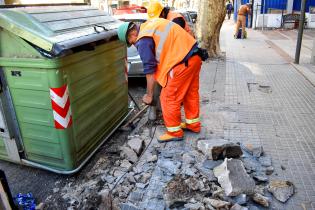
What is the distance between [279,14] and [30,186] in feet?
60.8

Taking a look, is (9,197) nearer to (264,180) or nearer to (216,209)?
(216,209)

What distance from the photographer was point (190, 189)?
267cm

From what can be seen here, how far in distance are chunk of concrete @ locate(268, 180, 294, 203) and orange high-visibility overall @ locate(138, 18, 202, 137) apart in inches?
53.0

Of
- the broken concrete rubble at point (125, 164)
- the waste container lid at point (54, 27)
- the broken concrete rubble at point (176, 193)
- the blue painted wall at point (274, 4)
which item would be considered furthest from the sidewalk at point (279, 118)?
the blue painted wall at point (274, 4)

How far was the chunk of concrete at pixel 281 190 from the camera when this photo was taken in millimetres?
2618

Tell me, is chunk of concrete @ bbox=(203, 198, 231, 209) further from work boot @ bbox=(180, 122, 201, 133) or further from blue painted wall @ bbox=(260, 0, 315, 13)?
blue painted wall @ bbox=(260, 0, 315, 13)

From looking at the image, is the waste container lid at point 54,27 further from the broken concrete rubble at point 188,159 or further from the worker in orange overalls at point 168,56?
the broken concrete rubble at point 188,159

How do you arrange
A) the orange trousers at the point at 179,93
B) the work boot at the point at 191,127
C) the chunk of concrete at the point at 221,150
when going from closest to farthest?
the chunk of concrete at the point at 221,150, the orange trousers at the point at 179,93, the work boot at the point at 191,127

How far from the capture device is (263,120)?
14.3 feet

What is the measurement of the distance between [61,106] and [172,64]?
1.32 meters

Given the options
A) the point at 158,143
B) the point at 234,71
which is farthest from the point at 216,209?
the point at 234,71

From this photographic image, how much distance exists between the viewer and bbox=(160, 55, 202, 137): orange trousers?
3449mm

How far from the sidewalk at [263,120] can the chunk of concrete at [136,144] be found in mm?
165

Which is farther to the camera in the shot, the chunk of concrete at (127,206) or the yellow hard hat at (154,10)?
the yellow hard hat at (154,10)
